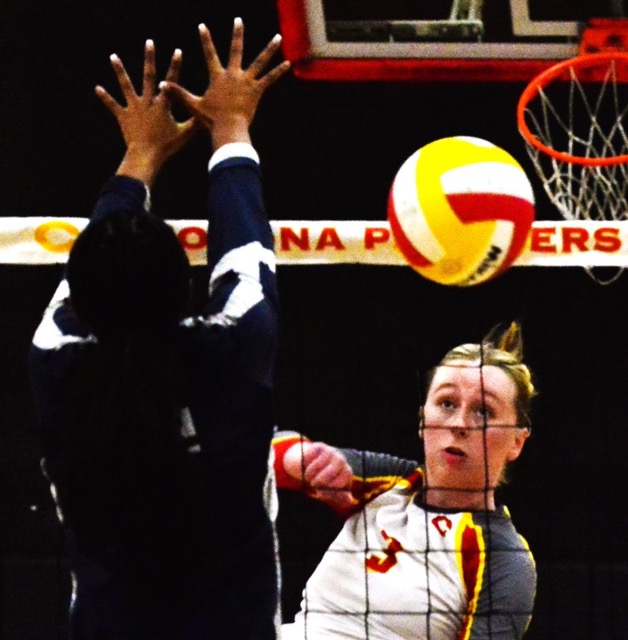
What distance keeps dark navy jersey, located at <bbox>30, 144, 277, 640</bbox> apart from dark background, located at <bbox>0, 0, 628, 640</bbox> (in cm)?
323

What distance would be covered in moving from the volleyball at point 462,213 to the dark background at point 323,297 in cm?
265

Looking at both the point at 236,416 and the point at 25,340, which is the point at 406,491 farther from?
the point at 25,340

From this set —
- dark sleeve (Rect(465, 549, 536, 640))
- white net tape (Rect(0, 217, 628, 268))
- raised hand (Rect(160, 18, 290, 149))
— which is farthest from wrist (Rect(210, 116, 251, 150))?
dark sleeve (Rect(465, 549, 536, 640))

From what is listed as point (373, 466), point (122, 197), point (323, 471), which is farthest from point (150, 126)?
point (373, 466)

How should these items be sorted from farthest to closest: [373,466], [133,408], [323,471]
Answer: [373,466]
[323,471]
[133,408]

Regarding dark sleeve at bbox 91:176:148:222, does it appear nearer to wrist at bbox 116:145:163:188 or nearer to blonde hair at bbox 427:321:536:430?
wrist at bbox 116:145:163:188

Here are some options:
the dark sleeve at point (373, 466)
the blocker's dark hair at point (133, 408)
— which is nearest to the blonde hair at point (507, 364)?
the dark sleeve at point (373, 466)

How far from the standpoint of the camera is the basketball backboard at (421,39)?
3807mm

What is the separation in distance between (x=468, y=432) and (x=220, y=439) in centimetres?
134

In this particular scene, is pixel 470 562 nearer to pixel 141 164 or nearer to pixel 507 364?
pixel 507 364

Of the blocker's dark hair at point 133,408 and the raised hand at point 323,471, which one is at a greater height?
the blocker's dark hair at point 133,408

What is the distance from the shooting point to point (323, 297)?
4918mm

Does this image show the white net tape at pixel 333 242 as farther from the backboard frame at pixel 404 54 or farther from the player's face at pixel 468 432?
the backboard frame at pixel 404 54

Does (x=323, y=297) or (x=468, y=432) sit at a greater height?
(x=468, y=432)
